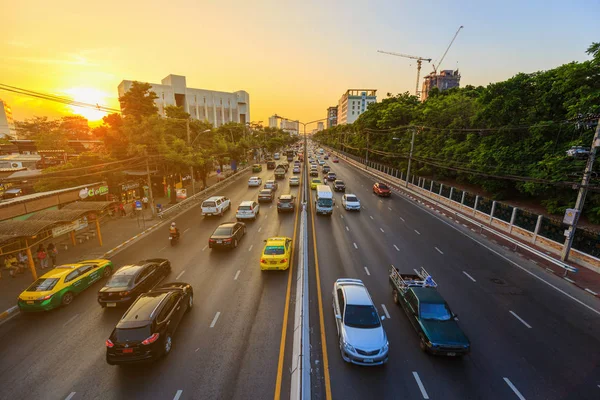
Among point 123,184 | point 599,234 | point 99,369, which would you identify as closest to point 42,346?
point 99,369

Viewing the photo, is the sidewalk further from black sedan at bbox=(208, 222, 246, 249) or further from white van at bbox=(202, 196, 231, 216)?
black sedan at bbox=(208, 222, 246, 249)

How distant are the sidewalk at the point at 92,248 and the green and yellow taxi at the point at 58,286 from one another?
6.32ft

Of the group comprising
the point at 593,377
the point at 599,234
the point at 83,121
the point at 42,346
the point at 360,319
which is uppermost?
the point at 83,121

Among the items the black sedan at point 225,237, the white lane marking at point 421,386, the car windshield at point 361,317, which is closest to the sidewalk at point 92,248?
the black sedan at point 225,237

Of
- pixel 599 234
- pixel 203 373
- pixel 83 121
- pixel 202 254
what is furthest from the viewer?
pixel 83 121

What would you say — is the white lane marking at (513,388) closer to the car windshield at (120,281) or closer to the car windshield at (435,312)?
the car windshield at (435,312)

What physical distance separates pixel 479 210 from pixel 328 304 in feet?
75.9

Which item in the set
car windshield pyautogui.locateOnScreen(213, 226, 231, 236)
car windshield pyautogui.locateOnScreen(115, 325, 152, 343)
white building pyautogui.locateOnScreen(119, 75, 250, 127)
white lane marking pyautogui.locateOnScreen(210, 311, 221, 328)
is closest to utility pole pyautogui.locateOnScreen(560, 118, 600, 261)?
white lane marking pyautogui.locateOnScreen(210, 311, 221, 328)

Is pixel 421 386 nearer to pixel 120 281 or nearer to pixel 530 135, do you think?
pixel 120 281

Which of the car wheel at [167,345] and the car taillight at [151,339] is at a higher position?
the car taillight at [151,339]

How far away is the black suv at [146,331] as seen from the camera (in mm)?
8375

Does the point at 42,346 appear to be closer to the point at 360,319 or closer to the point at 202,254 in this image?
the point at 202,254

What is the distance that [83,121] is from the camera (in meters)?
86.2

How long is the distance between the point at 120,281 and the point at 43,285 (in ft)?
10.7
